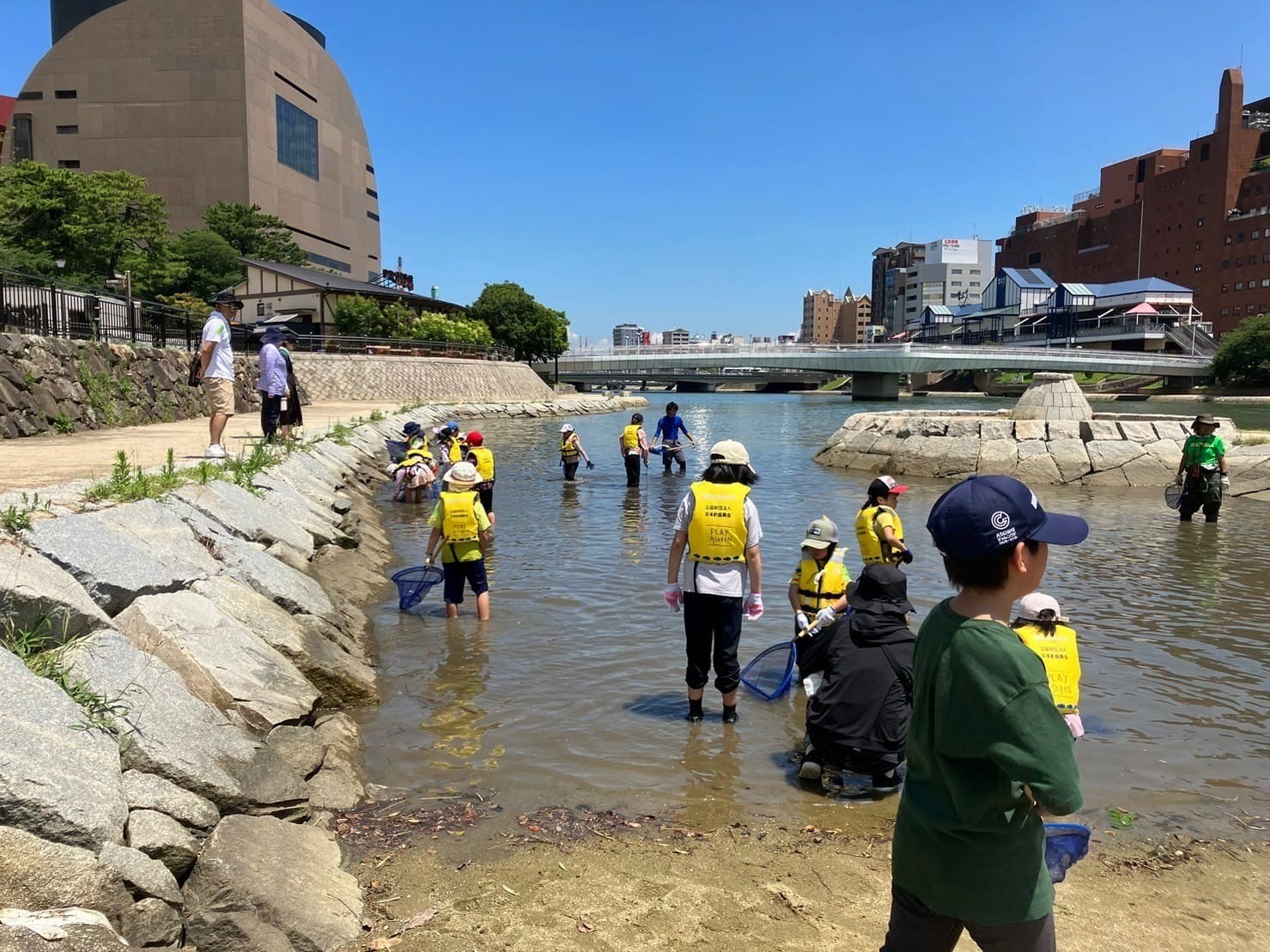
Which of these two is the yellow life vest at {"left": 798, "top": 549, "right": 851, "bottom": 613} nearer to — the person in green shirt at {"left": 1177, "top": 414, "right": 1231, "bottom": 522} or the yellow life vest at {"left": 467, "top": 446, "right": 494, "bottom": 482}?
the yellow life vest at {"left": 467, "top": 446, "right": 494, "bottom": 482}

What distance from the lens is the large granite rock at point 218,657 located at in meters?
4.99

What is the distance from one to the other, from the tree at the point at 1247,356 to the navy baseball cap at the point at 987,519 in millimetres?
93118

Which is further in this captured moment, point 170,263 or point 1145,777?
point 170,263

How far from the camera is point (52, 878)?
2.91 metres

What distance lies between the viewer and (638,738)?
20.1 ft

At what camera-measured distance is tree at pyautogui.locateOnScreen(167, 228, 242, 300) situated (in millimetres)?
63156

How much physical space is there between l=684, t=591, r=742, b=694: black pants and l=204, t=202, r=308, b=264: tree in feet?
255

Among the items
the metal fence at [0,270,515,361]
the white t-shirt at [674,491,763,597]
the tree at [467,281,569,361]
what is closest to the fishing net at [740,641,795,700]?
the white t-shirt at [674,491,763,597]

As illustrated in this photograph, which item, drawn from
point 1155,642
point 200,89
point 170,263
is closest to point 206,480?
point 1155,642

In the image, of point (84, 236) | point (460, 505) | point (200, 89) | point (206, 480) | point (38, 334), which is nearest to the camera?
point (460, 505)

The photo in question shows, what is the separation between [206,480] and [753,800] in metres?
6.90

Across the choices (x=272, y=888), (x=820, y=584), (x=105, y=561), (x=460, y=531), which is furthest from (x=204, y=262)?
(x=272, y=888)

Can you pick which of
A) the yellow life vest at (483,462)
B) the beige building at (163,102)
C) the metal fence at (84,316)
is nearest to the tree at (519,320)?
the beige building at (163,102)

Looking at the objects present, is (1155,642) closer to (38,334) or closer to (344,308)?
(38,334)
